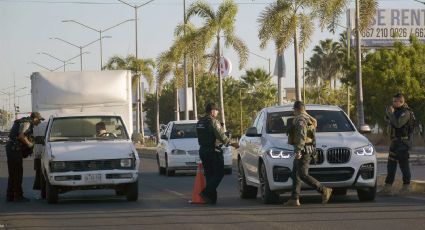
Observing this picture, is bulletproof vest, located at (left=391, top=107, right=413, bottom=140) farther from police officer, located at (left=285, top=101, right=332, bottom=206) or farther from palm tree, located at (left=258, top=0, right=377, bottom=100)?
palm tree, located at (left=258, top=0, right=377, bottom=100)

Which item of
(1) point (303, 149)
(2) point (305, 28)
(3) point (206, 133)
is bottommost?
(1) point (303, 149)

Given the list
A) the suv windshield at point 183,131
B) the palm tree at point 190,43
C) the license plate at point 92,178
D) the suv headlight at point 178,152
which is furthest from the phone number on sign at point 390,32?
the license plate at point 92,178

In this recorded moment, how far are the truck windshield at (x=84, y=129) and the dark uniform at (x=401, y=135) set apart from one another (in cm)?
513

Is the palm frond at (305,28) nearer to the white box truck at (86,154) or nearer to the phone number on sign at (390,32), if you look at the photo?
the white box truck at (86,154)

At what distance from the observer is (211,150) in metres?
18.2

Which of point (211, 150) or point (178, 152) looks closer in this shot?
point (211, 150)

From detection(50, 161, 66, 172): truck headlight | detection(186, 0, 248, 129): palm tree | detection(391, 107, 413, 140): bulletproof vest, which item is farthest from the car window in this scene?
detection(186, 0, 248, 129): palm tree

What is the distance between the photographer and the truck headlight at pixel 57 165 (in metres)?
18.6

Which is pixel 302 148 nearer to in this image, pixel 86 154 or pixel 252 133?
pixel 252 133

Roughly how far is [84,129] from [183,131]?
10.9 m

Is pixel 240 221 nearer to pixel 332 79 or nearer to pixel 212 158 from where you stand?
pixel 212 158

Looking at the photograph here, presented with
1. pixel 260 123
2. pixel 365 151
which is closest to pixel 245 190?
pixel 260 123

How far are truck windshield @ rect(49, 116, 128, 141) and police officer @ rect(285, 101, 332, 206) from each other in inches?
172

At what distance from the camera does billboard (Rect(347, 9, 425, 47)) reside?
85.6 m
